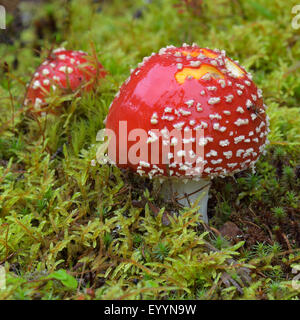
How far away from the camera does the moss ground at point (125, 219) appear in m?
2.04

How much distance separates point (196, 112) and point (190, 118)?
0.05 metres

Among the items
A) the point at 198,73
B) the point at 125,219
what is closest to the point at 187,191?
the point at 125,219

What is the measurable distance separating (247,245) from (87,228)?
38.8 inches

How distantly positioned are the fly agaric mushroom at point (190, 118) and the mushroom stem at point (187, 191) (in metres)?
0.28

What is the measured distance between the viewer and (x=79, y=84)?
3.04m

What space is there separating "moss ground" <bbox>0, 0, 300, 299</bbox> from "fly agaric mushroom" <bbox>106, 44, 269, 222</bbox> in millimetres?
369

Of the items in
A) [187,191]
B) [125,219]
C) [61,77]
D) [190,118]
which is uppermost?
[61,77]

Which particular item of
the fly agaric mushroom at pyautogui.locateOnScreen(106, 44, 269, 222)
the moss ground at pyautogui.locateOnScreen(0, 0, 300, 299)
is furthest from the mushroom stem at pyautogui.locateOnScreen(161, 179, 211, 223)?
the fly agaric mushroom at pyautogui.locateOnScreen(106, 44, 269, 222)

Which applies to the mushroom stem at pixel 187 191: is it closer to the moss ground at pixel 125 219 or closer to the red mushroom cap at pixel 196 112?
the moss ground at pixel 125 219

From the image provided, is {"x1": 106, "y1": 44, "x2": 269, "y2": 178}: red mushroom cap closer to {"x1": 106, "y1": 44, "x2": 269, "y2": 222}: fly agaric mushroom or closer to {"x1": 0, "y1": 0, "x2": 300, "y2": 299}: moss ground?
{"x1": 106, "y1": 44, "x2": 269, "y2": 222}: fly agaric mushroom

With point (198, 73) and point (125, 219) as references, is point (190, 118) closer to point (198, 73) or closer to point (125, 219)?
point (198, 73)

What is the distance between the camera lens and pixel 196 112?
6.70 feet

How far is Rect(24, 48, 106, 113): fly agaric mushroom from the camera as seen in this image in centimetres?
301
